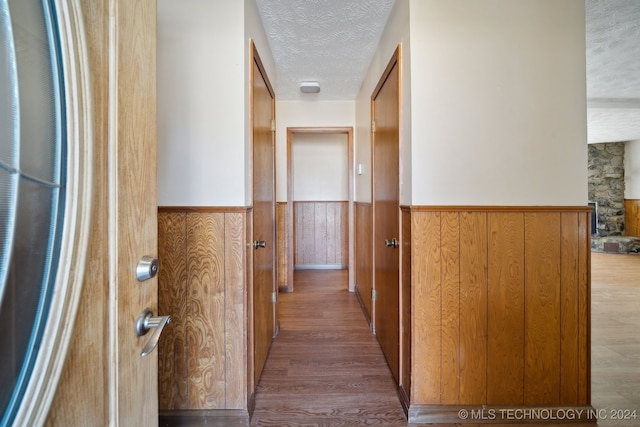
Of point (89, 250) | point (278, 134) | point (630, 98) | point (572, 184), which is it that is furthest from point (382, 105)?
point (630, 98)

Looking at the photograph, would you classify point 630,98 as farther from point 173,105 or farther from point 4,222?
point 4,222

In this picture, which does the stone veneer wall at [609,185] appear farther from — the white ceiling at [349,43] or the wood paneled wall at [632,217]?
the white ceiling at [349,43]

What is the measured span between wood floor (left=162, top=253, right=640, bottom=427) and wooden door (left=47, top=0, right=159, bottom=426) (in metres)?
1.18

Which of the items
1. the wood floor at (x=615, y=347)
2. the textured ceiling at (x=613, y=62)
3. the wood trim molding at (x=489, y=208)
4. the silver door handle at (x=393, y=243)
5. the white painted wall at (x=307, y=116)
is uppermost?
the textured ceiling at (x=613, y=62)

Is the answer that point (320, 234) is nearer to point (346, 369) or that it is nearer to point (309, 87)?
point (309, 87)

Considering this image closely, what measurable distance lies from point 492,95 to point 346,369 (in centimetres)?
184

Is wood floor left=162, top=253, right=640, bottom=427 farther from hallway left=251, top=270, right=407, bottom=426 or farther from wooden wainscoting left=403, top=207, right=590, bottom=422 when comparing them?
wooden wainscoting left=403, top=207, right=590, bottom=422

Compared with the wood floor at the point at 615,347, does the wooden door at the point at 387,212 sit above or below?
above

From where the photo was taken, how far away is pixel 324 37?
2.17 meters

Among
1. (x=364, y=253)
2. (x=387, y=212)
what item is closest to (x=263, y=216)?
(x=387, y=212)

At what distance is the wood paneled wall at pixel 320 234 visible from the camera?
4.76 meters

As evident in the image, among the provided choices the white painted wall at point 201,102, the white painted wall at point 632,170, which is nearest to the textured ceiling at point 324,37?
the white painted wall at point 201,102

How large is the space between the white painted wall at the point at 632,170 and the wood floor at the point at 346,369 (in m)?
4.81

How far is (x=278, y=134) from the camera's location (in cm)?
349
